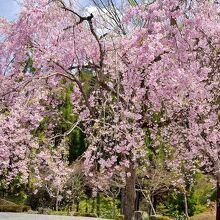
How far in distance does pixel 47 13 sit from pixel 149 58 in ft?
6.64

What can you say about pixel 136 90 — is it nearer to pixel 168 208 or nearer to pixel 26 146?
pixel 26 146

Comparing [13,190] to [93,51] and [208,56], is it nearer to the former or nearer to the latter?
[93,51]

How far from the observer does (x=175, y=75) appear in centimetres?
615

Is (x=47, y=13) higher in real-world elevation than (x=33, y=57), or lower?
higher

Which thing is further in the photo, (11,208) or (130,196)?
(11,208)

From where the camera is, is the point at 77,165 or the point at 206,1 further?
the point at 77,165

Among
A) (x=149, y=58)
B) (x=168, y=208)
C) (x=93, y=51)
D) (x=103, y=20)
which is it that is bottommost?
(x=168, y=208)

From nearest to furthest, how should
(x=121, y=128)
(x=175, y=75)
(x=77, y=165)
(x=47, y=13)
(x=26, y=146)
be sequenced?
(x=175, y=75), (x=121, y=128), (x=47, y=13), (x=26, y=146), (x=77, y=165)

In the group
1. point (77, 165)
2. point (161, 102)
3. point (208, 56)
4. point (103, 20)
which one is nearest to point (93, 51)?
point (103, 20)

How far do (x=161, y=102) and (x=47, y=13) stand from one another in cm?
247

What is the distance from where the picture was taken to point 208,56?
670cm

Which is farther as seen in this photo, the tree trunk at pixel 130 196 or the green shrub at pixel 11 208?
the green shrub at pixel 11 208

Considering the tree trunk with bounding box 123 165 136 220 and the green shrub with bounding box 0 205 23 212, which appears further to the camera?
the green shrub with bounding box 0 205 23 212

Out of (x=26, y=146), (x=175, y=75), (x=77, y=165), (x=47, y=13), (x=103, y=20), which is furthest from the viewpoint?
(x=77, y=165)
